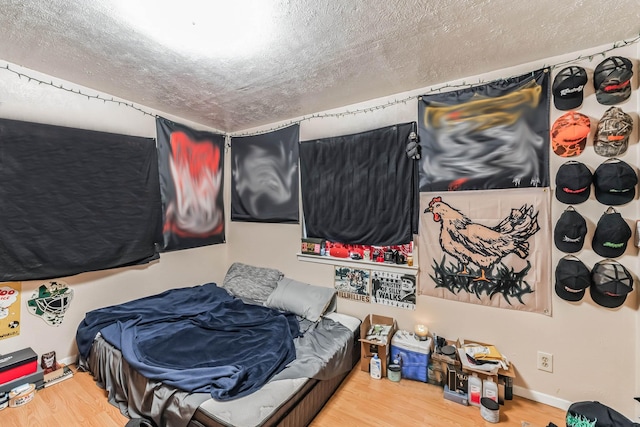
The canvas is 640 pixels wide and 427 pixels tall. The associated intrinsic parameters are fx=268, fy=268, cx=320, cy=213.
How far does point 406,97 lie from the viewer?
7.82ft

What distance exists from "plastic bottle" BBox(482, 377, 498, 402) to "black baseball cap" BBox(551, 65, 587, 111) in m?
1.93

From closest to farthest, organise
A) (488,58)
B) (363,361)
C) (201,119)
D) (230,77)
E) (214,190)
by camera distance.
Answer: (488,58) → (230,77) → (363,361) → (201,119) → (214,190)

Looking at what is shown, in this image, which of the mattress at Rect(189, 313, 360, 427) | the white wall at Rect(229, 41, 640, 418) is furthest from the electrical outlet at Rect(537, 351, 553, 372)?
the mattress at Rect(189, 313, 360, 427)

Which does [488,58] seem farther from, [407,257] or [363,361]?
[363,361]

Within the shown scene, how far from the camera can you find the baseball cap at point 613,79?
1.61m

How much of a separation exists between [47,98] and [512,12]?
326cm

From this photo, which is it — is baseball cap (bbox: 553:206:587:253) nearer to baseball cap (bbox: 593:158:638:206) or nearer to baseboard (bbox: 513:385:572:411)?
baseball cap (bbox: 593:158:638:206)

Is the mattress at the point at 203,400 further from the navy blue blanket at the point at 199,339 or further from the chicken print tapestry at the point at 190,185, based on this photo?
Answer: the chicken print tapestry at the point at 190,185

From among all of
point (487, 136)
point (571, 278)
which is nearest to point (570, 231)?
point (571, 278)

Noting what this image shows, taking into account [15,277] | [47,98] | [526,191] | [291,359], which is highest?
[47,98]

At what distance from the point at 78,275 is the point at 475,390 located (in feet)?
10.7

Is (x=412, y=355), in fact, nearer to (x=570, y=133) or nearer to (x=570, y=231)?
(x=570, y=231)

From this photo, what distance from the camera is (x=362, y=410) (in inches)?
72.6

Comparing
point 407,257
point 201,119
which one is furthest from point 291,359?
point 201,119
